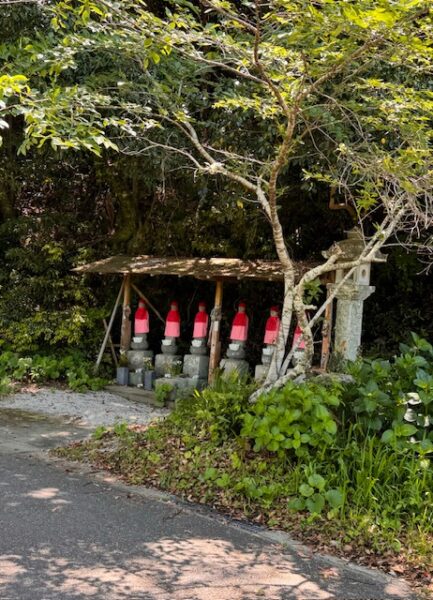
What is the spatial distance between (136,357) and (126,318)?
0.63 meters

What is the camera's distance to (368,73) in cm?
635

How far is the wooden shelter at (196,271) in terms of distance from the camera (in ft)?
25.6

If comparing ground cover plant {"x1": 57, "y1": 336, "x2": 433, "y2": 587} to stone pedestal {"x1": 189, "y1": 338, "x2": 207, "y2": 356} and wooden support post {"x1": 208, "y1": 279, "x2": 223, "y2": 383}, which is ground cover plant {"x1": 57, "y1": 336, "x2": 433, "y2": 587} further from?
stone pedestal {"x1": 189, "y1": 338, "x2": 207, "y2": 356}

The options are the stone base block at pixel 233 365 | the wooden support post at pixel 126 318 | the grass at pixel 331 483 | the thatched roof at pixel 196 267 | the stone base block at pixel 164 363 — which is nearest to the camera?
the grass at pixel 331 483

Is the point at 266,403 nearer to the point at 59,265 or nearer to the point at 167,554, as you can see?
the point at 167,554

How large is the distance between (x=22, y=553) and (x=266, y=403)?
212cm

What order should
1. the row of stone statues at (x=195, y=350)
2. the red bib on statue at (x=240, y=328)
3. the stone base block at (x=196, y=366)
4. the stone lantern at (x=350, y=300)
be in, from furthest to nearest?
1. the stone base block at (x=196, y=366)
2. the red bib on statue at (x=240, y=328)
3. the row of stone statues at (x=195, y=350)
4. the stone lantern at (x=350, y=300)

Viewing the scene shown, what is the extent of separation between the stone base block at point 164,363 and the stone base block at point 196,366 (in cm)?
27

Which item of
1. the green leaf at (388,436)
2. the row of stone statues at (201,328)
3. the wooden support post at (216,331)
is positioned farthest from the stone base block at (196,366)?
the green leaf at (388,436)

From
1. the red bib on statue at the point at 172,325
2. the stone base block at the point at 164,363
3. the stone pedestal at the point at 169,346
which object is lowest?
the stone base block at the point at 164,363

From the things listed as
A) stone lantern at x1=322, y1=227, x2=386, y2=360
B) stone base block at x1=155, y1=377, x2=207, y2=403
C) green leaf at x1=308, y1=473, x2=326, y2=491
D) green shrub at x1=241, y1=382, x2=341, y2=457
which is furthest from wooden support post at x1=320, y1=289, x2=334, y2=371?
green leaf at x1=308, y1=473, x2=326, y2=491

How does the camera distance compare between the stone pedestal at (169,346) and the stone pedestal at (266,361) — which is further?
the stone pedestal at (169,346)

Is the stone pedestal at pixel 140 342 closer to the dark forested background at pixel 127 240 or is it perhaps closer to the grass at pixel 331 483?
the dark forested background at pixel 127 240

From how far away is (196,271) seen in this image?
8.09 m
